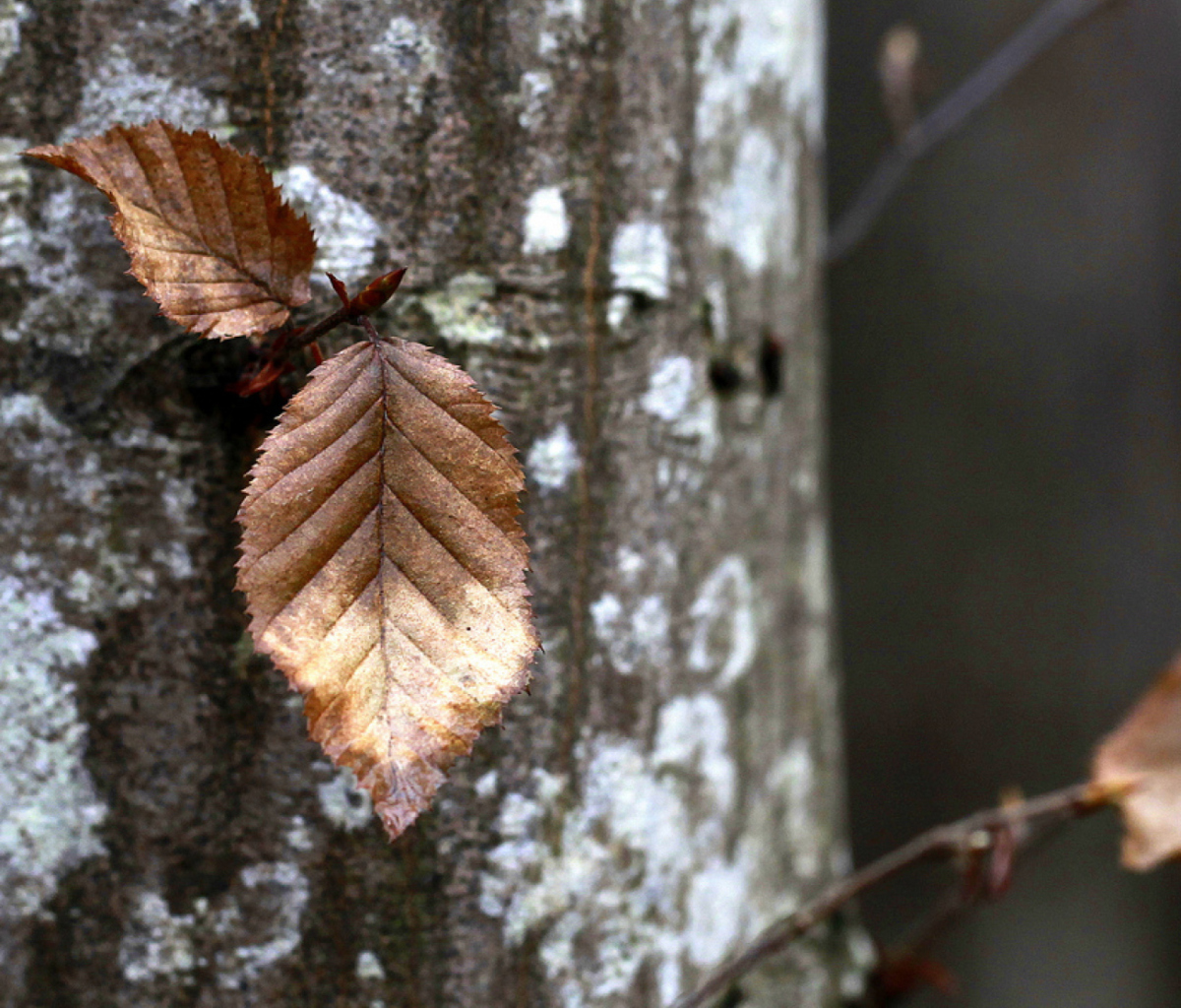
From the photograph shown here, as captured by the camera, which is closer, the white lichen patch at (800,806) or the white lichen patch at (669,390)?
the white lichen patch at (669,390)

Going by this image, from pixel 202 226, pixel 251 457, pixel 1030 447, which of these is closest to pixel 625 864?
pixel 251 457

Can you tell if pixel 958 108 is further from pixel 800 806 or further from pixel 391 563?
pixel 391 563

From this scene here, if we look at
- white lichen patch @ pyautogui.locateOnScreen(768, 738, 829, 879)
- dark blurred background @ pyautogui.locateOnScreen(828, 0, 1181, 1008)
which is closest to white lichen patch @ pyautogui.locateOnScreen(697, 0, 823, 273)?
white lichen patch @ pyautogui.locateOnScreen(768, 738, 829, 879)

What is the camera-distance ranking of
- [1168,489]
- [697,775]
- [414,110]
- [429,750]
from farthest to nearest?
[1168,489] < [697,775] < [414,110] < [429,750]

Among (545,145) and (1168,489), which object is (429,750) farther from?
(1168,489)

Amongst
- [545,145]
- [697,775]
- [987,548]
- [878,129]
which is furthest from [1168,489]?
[545,145]

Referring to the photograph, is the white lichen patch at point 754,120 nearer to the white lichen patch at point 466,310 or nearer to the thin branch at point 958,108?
the white lichen patch at point 466,310

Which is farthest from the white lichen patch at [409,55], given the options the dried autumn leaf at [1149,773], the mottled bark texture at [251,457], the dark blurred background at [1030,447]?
the dark blurred background at [1030,447]
